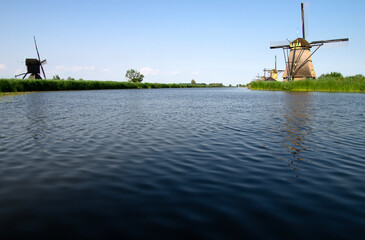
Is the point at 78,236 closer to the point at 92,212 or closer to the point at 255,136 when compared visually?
the point at 92,212

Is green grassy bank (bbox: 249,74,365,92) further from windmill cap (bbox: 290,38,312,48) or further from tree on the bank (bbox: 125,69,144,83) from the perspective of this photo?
tree on the bank (bbox: 125,69,144,83)

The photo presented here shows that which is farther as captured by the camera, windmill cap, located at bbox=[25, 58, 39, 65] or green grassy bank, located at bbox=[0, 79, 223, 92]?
windmill cap, located at bbox=[25, 58, 39, 65]

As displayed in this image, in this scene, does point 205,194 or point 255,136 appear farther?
point 255,136

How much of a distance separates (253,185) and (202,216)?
1.58 metres

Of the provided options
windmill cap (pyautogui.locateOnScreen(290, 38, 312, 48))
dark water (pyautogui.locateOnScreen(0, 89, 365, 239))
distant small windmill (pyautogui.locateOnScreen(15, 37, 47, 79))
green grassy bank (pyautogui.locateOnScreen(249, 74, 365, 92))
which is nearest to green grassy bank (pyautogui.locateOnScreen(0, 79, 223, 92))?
distant small windmill (pyautogui.locateOnScreen(15, 37, 47, 79))

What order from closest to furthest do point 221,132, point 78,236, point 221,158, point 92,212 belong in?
point 78,236 < point 92,212 < point 221,158 < point 221,132

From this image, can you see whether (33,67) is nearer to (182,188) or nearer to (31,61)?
(31,61)

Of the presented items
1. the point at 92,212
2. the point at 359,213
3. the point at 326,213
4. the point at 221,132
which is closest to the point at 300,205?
the point at 326,213

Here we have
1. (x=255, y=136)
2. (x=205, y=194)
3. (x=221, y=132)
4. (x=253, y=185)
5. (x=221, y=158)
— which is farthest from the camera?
(x=221, y=132)

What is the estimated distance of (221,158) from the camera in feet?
22.1

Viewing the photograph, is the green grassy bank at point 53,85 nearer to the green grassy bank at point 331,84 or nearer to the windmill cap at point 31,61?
the windmill cap at point 31,61

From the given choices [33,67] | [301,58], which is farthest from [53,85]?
[301,58]

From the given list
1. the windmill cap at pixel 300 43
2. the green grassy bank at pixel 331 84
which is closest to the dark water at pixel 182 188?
the green grassy bank at pixel 331 84

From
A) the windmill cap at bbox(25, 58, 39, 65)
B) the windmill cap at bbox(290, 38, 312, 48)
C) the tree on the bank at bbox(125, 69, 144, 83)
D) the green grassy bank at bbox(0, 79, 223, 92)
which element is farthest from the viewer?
the tree on the bank at bbox(125, 69, 144, 83)
